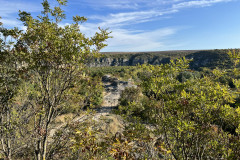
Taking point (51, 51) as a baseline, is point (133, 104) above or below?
below

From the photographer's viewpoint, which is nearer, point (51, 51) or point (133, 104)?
point (51, 51)

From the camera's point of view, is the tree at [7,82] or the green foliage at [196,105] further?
the tree at [7,82]

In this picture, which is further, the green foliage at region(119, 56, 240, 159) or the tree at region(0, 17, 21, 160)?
the tree at region(0, 17, 21, 160)

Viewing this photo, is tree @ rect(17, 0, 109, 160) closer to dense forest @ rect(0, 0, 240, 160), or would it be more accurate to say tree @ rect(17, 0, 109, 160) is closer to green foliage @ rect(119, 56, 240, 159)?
dense forest @ rect(0, 0, 240, 160)

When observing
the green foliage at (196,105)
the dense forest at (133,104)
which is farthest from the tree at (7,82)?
the green foliage at (196,105)

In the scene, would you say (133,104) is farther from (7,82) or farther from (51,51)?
(7,82)

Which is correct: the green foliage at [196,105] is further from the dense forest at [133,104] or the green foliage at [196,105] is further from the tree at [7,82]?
the tree at [7,82]

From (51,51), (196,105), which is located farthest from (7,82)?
(196,105)

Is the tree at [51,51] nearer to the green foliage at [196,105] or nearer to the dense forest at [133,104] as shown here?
the dense forest at [133,104]

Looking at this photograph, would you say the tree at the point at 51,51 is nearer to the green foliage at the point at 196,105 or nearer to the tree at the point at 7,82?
the tree at the point at 7,82

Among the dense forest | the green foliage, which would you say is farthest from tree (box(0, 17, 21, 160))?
the green foliage

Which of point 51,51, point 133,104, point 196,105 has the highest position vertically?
point 51,51

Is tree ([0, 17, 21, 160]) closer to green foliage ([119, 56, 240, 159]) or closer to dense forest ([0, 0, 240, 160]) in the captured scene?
dense forest ([0, 0, 240, 160])

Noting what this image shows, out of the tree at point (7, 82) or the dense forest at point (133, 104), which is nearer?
the dense forest at point (133, 104)
